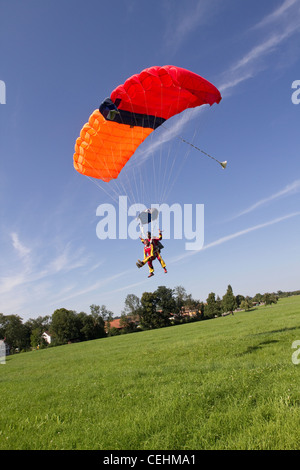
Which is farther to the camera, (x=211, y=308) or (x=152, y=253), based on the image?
(x=211, y=308)

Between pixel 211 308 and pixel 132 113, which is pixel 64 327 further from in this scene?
pixel 132 113

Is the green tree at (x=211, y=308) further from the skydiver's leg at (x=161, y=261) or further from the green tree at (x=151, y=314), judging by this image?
the skydiver's leg at (x=161, y=261)

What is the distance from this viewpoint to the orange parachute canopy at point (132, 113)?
9172 millimetres

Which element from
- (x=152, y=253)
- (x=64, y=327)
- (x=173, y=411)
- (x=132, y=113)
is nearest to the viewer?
(x=173, y=411)

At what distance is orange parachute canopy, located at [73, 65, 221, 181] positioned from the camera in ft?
30.1

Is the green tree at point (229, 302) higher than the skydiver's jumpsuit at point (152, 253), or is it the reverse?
the skydiver's jumpsuit at point (152, 253)

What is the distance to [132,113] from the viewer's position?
1062cm

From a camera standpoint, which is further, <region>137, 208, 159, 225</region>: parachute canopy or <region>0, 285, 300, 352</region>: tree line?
<region>0, 285, 300, 352</region>: tree line

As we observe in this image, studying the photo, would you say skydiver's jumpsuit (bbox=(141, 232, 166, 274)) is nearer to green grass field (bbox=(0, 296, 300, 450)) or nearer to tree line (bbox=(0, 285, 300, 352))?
green grass field (bbox=(0, 296, 300, 450))

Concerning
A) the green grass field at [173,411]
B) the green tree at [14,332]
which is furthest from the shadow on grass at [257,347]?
the green tree at [14,332]

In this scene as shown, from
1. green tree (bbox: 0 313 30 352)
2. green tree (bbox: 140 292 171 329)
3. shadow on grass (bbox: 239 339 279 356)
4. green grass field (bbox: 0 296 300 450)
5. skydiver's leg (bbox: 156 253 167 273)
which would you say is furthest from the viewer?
green tree (bbox: 0 313 30 352)

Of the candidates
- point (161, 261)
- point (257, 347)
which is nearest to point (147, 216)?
point (161, 261)

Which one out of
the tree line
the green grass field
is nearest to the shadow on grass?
the green grass field
